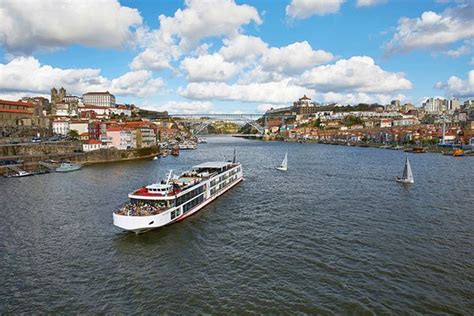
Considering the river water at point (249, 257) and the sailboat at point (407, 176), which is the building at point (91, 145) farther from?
the sailboat at point (407, 176)

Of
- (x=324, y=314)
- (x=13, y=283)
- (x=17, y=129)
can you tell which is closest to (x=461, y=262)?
(x=324, y=314)

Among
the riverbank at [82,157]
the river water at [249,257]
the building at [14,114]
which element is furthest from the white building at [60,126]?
the river water at [249,257]

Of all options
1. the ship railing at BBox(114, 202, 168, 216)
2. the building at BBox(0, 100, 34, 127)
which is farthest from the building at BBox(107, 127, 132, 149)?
the ship railing at BBox(114, 202, 168, 216)

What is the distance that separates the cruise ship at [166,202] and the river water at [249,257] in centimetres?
65

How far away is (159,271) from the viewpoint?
1478 centimetres

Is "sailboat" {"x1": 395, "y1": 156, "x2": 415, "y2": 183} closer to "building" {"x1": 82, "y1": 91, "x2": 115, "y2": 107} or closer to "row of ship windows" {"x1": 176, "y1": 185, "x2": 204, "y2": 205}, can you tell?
"row of ship windows" {"x1": 176, "y1": 185, "x2": 204, "y2": 205}

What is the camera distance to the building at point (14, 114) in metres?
74.1

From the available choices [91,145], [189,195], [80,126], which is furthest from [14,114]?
[189,195]

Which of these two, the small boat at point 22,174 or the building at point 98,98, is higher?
the building at point 98,98

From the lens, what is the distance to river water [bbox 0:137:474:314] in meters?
12.4

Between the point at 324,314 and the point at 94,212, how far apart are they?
17.6 metres

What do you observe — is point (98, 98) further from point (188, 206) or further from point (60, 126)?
Result: point (188, 206)

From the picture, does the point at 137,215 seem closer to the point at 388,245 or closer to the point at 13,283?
the point at 13,283

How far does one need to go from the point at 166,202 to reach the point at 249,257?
6.98 meters
